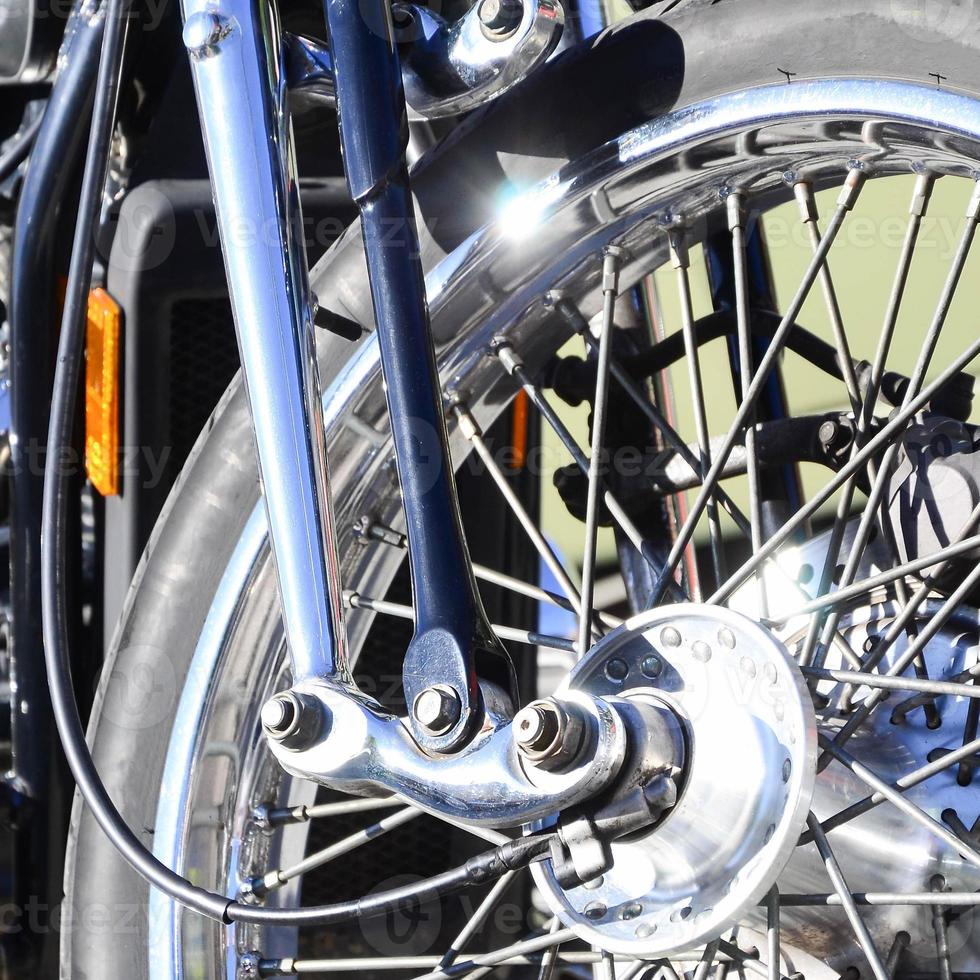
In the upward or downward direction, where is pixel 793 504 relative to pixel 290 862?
upward

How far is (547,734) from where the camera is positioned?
28.1 inches

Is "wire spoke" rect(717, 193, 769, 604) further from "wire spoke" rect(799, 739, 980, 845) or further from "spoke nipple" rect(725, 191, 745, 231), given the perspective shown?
"wire spoke" rect(799, 739, 980, 845)

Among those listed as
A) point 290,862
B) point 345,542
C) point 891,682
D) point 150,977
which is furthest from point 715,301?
point 150,977

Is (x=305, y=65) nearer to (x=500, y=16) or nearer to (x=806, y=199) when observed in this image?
(x=500, y=16)

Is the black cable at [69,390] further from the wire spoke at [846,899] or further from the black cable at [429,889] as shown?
the wire spoke at [846,899]

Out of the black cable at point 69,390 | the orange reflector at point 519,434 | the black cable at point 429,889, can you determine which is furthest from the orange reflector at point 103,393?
the black cable at point 429,889

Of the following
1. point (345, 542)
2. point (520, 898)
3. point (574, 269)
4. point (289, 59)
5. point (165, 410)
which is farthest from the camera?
point (520, 898)

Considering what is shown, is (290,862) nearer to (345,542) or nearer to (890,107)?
(345,542)

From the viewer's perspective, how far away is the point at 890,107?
79cm

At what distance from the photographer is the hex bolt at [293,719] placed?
0.76 metres

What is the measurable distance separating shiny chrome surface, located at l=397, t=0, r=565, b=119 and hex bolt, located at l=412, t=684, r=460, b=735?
418 millimetres

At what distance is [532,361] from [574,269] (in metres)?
0.11

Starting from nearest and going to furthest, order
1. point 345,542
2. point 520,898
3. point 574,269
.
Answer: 1. point 574,269
2. point 345,542
3. point 520,898

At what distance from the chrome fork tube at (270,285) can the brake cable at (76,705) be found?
143mm
